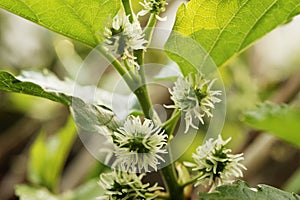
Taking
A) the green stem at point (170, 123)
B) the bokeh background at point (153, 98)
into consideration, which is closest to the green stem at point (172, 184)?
the green stem at point (170, 123)

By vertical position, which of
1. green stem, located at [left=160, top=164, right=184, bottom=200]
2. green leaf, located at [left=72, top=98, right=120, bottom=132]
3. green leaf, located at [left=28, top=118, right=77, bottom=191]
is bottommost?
green leaf, located at [left=28, top=118, right=77, bottom=191]

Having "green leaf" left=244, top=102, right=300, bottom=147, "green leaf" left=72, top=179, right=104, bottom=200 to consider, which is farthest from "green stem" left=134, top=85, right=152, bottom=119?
"green leaf" left=72, top=179, right=104, bottom=200

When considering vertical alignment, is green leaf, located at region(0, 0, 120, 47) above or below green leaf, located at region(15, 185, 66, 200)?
above

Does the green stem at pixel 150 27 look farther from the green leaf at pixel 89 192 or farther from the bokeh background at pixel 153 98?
the bokeh background at pixel 153 98

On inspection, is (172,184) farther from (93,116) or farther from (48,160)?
(48,160)

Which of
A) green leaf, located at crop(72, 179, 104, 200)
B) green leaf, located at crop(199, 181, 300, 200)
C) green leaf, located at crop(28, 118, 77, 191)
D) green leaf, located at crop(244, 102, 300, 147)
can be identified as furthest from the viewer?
green leaf, located at crop(28, 118, 77, 191)

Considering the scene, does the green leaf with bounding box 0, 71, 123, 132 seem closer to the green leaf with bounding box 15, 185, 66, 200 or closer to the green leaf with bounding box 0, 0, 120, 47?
the green leaf with bounding box 0, 0, 120, 47

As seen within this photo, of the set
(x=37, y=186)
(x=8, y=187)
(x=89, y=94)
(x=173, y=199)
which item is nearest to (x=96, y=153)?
(x=37, y=186)

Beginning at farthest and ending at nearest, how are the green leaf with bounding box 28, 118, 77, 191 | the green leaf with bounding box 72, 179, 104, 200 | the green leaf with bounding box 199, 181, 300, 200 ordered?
the green leaf with bounding box 28, 118, 77, 191, the green leaf with bounding box 72, 179, 104, 200, the green leaf with bounding box 199, 181, 300, 200
